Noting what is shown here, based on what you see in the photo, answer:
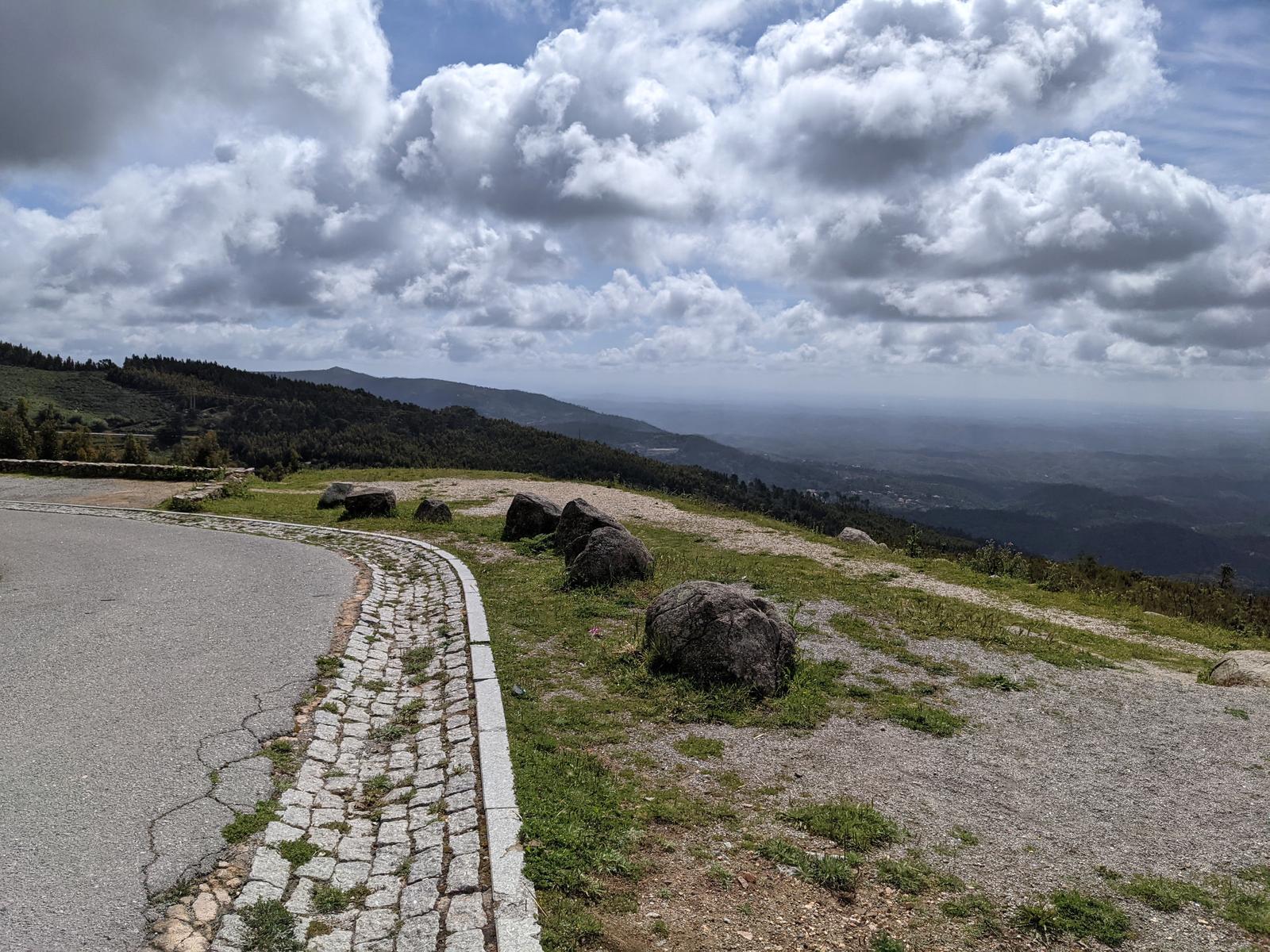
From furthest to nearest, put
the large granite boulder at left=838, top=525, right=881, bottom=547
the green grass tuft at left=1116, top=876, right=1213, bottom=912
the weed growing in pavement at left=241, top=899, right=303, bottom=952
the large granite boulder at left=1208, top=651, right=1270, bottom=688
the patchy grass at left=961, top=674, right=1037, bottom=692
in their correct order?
the large granite boulder at left=838, top=525, right=881, bottom=547 < the large granite boulder at left=1208, top=651, right=1270, bottom=688 < the patchy grass at left=961, top=674, right=1037, bottom=692 < the green grass tuft at left=1116, top=876, right=1213, bottom=912 < the weed growing in pavement at left=241, top=899, right=303, bottom=952

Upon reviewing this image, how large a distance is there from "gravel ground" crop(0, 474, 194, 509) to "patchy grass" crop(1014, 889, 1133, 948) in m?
26.7

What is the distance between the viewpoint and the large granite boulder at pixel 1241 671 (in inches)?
384

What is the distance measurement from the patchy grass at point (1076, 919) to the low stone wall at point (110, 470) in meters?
31.3

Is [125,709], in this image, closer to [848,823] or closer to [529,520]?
[848,823]

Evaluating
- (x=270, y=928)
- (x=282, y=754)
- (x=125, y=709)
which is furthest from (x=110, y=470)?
(x=270, y=928)

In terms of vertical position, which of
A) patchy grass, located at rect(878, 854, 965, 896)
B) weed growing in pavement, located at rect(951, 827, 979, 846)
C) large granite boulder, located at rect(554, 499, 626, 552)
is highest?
large granite boulder, located at rect(554, 499, 626, 552)

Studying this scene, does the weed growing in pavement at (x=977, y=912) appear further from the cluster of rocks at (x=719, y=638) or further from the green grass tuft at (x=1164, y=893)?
the cluster of rocks at (x=719, y=638)

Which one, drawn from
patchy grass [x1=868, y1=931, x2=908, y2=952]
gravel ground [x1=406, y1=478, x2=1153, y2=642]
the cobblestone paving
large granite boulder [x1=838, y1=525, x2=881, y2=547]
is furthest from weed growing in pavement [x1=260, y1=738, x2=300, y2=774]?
large granite boulder [x1=838, y1=525, x2=881, y2=547]

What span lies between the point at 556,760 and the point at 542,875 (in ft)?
5.56

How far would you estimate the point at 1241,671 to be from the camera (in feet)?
32.6

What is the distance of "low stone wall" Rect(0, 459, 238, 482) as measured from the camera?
2755cm

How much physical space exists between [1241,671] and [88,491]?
3418cm

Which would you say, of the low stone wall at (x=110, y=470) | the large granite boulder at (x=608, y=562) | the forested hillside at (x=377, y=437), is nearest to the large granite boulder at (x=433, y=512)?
the large granite boulder at (x=608, y=562)

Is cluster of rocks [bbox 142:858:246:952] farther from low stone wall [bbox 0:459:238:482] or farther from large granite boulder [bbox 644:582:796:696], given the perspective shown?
low stone wall [bbox 0:459:238:482]
